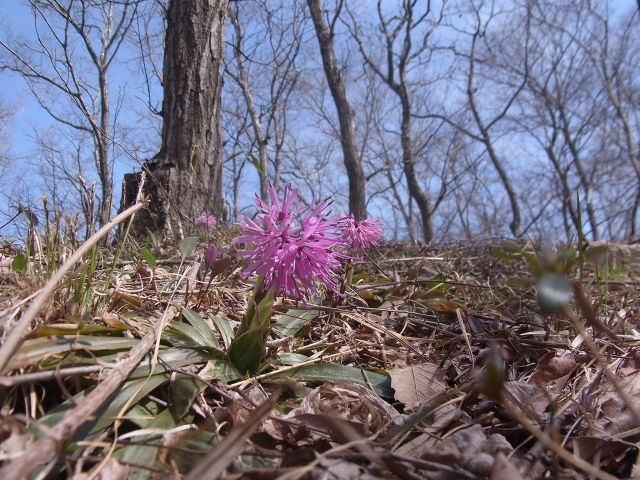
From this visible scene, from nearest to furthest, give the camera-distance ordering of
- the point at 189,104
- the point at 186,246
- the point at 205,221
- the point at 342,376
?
1. the point at 342,376
2. the point at 186,246
3. the point at 205,221
4. the point at 189,104

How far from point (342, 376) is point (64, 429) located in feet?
2.29

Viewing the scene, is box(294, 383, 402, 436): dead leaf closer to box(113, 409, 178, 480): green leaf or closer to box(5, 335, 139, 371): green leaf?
box(113, 409, 178, 480): green leaf

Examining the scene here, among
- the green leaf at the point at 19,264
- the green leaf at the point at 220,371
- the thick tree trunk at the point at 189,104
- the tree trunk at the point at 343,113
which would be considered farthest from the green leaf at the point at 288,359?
the tree trunk at the point at 343,113

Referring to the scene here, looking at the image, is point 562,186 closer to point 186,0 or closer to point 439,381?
point 186,0

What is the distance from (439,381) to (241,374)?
20.9 inches

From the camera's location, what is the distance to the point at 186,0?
382 centimetres

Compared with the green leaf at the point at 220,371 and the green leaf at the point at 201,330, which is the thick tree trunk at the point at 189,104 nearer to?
the green leaf at the point at 201,330

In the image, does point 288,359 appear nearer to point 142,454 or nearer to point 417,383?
point 417,383

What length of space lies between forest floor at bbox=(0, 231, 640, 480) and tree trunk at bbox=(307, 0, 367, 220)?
17.7 feet

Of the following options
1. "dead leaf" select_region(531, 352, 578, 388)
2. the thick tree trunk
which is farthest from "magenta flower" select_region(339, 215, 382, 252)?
the thick tree trunk

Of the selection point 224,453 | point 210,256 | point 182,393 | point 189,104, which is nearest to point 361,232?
point 210,256

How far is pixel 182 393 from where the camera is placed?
2.94ft

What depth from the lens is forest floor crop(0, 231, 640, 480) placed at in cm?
66

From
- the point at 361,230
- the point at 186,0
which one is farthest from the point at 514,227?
the point at 361,230
